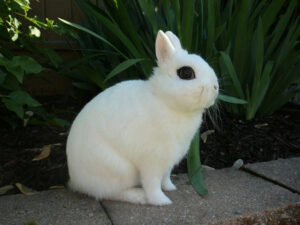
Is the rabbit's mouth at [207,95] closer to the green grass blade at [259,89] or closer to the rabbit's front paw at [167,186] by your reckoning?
the rabbit's front paw at [167,186]

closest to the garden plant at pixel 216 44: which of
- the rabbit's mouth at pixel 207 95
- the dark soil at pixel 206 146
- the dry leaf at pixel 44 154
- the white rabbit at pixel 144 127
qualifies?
the dark soil at pixel 206 146

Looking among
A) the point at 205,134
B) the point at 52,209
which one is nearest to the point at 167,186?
the point at 52,209

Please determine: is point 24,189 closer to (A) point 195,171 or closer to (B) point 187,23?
(A) point 195,171

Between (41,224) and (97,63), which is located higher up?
→ (97,63)

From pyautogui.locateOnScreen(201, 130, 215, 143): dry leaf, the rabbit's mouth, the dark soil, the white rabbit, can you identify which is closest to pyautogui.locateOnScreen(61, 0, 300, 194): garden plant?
the dark soil

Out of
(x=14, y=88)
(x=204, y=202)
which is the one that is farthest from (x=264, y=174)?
(x=14, y=88)

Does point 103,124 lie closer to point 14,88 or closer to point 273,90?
point 14,88
